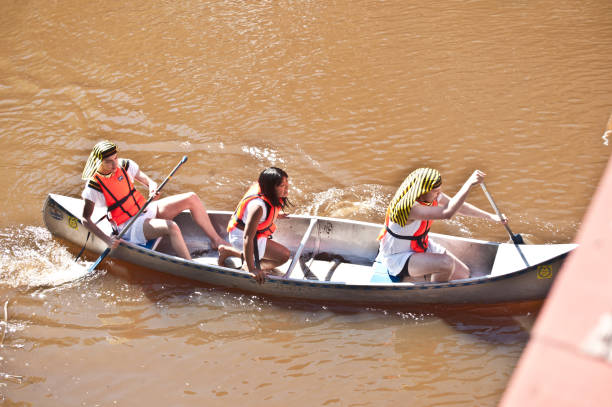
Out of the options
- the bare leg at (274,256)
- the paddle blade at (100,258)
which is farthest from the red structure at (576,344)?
the paddle blade at (100,258)

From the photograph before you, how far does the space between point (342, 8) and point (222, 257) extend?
8.24 meters

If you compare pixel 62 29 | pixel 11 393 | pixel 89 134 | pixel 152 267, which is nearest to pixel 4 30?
pixel 62 29

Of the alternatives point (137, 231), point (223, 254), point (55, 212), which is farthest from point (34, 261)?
point (223, 254)

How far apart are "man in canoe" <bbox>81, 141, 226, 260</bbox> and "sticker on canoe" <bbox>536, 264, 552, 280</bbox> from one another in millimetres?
3503

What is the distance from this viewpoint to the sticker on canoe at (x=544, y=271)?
5.33m

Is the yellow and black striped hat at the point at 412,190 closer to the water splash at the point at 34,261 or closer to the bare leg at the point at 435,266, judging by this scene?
the bare leg at the point at 435,266

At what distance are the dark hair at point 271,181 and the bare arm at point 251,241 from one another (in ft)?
0.55

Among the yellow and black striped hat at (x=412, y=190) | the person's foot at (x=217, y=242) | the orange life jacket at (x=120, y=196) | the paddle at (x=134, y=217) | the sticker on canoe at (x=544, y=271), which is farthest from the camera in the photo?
the person's foot at (x=217, y=242)

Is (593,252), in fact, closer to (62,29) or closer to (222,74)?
(222,74)

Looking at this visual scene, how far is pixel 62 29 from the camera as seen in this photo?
1321cm

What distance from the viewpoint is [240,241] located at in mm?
6191

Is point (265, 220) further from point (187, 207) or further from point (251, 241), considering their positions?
point (187, 207)

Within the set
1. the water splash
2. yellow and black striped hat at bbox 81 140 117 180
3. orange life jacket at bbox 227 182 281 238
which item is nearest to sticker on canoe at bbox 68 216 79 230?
the water splash

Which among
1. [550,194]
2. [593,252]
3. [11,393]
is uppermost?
[593,252]
